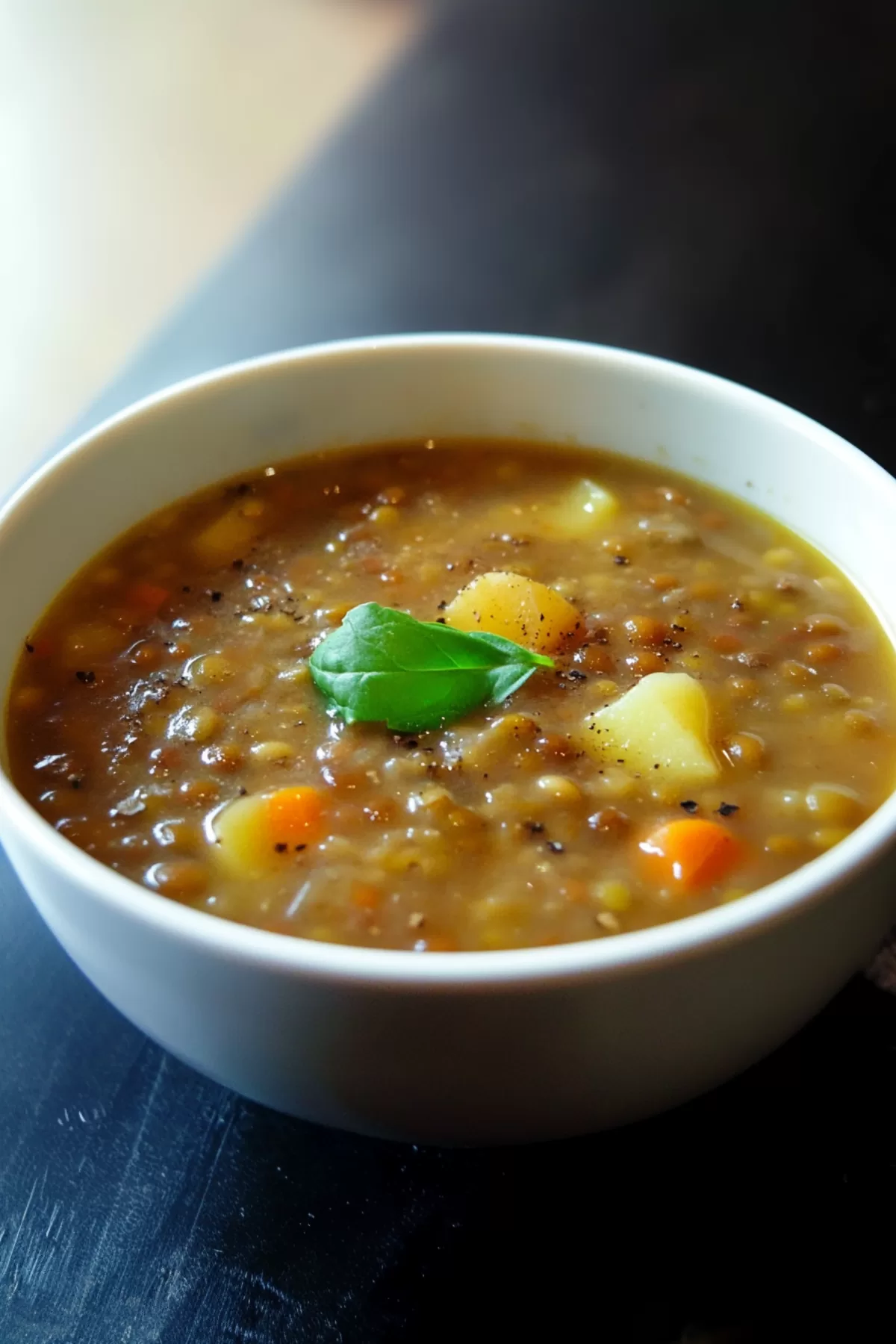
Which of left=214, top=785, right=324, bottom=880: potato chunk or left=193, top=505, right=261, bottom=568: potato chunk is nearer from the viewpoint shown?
Answer: left=214, top=785, right=324, bottom=880: potato chunk

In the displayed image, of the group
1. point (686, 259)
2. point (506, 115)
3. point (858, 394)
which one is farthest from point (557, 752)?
point (506, 115)

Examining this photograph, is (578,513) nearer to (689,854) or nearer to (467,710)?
(467,710)

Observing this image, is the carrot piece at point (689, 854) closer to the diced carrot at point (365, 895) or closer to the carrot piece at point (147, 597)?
the diced carrot at point (365, 895)

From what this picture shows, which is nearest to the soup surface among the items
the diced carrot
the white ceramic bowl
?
the diced carrot

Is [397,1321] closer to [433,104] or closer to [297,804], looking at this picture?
[297,804]

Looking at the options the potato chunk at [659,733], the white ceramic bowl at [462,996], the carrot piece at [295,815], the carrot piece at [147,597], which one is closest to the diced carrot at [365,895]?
the carrot piece at [295,815]

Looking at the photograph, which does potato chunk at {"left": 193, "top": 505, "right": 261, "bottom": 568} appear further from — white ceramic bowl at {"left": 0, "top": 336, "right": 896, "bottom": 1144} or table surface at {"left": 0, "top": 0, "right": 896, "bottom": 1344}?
table surface at {"left": 0, "top": 0, "right": 896, "bottom": 1344}
